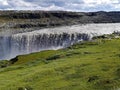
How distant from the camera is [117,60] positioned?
42.3 metres

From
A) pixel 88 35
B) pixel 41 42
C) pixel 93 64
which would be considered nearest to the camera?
pixel 93 64

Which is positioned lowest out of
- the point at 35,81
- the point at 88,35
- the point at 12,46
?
the point at 12,46

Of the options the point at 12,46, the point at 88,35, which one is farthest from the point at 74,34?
Answer: the point at 12,46

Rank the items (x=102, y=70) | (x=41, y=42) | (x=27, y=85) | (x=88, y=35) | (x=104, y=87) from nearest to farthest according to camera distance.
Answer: (x=104, y=87)
(x=27, y=85)
(x=102, y=70)
(x=88, y=35)
(x=41, y=42)

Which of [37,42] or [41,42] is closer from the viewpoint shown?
[41,42]

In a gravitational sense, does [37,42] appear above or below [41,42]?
below

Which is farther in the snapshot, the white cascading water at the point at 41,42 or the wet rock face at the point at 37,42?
the wet rock face at the point at 37,42

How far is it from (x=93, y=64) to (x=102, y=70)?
4333mm

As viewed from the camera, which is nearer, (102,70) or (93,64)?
(102,70)

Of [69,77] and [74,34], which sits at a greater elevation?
[69,77]

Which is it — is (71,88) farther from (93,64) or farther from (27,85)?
(93,64)

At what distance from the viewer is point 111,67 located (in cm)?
3838

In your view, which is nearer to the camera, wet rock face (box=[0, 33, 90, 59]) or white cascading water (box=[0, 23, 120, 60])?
white cascading water (box=[0, 23, 120, 60])

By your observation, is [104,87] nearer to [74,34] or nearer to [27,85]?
[27,85]
